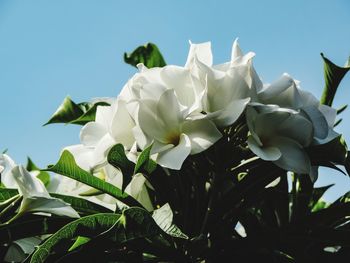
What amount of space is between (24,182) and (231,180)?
0.34 metres

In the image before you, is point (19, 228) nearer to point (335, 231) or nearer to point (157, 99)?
point (157, 99)

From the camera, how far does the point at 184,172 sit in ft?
2.84

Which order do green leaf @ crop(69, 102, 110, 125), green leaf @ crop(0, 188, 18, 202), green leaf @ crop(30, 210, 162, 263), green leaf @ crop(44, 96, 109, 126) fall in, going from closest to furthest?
green leaf @ crop(30, 210, 162, 263)
green leaf @ crop(0, 188, 18, 202)
green leaf @ crop(69, 102, 110, 125)
green leaf @ crop(44, 96, 109, 126)

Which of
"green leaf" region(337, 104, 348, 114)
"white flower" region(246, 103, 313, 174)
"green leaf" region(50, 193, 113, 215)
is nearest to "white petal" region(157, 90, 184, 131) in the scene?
"white flower" region(246, 103, 313, 174)

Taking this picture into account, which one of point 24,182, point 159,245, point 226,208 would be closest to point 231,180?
point 226,208

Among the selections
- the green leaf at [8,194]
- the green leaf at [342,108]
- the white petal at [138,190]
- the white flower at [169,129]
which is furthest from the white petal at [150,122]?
the green leaf at [342,108]

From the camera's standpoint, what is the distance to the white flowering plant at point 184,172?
28.3 inches

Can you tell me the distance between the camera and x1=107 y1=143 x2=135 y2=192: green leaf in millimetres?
707

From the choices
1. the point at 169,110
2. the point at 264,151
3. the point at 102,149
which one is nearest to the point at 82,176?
the point at 102,149

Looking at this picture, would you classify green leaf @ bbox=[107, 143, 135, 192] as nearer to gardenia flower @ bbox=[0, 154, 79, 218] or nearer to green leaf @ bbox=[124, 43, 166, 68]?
gardenia flower @ bbox=[0, 154, 79, 218]

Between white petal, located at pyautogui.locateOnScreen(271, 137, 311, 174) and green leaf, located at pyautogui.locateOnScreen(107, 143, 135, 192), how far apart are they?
0.21 m

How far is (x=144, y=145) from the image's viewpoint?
0.74 meters

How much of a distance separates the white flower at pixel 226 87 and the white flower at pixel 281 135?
0.03m

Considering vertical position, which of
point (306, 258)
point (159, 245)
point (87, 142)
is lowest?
point (306, 258)
